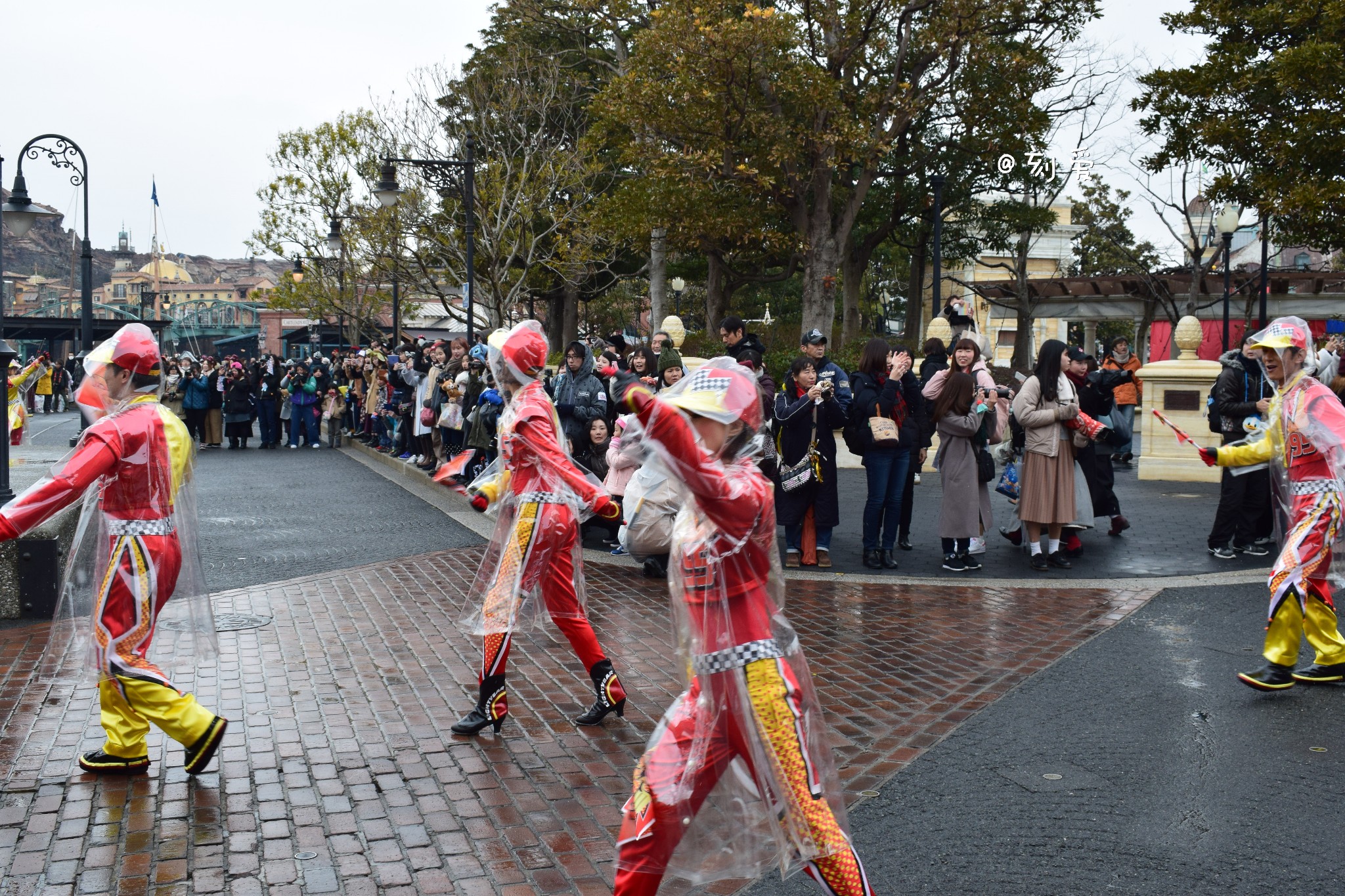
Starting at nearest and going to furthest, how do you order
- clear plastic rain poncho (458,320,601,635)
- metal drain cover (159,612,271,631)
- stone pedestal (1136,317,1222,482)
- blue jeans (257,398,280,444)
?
1. clear plastic rain poncho (458,320,601,635)
2. metal drain cover (159,612,271,631)
3. stone pedestal (1136,317,1222,482)
4. blue jeans (257,398,280,444)

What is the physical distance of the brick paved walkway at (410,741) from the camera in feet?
13.6

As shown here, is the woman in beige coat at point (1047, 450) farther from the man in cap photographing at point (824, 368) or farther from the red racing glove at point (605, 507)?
the red racing glove at point (605, 507)

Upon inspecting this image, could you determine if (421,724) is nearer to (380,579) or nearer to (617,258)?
(380,579)

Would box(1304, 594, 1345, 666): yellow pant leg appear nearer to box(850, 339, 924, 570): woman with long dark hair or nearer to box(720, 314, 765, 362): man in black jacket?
box(850, 339, 924, 570): woman with long dark hair

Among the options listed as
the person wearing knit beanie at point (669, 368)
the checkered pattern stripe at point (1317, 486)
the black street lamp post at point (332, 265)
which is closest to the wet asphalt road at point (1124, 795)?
the checkered pattern stripe at point (1317, 486)

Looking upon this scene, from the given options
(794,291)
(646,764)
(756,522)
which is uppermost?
(794,291)

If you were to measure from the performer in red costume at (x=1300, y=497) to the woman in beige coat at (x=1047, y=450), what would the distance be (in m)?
3.17

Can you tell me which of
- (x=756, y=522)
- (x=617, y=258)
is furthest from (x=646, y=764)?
(x=617, y=258)

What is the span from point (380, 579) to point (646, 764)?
6.66 m

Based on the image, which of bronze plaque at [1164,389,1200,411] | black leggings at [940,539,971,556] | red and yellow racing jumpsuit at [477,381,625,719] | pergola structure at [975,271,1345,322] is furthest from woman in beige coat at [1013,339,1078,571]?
pergola structure at [975,271,1345,322]

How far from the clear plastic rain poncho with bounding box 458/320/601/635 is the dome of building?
121 m

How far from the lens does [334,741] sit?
214 inches

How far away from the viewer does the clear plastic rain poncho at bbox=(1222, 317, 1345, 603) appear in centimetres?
595

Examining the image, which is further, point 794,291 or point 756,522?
point 794,291
